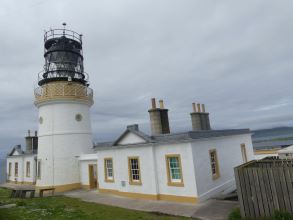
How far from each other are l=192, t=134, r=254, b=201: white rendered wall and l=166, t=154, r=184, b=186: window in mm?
1079

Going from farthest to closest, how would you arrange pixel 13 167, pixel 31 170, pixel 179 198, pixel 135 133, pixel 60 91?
pixel 13 167, pixel 31 170, pixel 60 91, pixel 135 133, pixel 179 198

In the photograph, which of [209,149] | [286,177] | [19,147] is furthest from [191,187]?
[19,147]

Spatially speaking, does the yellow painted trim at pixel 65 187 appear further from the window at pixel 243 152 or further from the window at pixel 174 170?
the window at pixel 243 152

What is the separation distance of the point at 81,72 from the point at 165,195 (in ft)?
49.6

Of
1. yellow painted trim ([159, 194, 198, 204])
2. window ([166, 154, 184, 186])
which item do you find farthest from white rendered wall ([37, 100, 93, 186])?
window ([166, 154, 184, 186])

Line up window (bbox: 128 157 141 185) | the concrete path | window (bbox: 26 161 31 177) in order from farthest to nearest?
window (bbox: 26 161 31 177) → window (bbox: 128 157 141 185) → the concrete path

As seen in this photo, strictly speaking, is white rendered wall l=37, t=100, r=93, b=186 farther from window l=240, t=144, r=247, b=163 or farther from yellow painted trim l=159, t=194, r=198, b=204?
window l=240, t=144, r=247, b=163

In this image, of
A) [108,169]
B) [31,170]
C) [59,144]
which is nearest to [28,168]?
[31,170]

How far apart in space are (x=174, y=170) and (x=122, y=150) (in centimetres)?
440

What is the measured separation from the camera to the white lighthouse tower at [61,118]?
2180 centimetres

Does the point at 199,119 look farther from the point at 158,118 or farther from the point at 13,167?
the point at 13,167

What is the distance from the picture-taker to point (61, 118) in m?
22.0

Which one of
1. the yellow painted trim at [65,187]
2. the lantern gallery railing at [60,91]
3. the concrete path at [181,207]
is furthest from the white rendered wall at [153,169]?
the lantern gallery railing at [60,91]

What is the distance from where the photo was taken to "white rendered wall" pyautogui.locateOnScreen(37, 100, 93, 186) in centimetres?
2177
